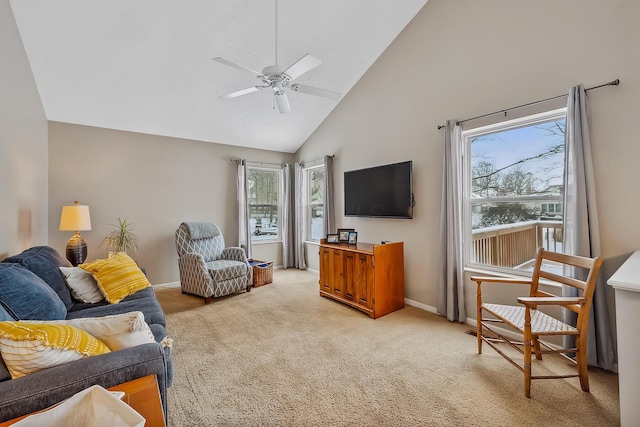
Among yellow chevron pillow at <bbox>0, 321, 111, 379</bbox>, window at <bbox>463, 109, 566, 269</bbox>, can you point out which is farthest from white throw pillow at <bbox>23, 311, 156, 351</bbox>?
window at <bbox>463, 109, 566, 269</bbox>

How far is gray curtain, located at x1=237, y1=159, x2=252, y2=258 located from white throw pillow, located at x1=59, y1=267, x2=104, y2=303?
9.17 ft

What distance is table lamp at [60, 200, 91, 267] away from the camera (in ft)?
11.2

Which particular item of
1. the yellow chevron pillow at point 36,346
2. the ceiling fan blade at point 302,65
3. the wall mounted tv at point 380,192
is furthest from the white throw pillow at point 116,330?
the wall mounted tv at point 380,192

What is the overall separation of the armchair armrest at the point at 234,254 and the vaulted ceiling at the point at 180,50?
6.53ft

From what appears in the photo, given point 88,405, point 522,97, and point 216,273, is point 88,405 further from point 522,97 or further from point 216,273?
point 522,97

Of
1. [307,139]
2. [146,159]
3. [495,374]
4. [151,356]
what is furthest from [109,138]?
[495,374]

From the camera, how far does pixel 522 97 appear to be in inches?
104

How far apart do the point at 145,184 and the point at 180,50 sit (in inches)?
84.5

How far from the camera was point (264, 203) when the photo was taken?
575cm

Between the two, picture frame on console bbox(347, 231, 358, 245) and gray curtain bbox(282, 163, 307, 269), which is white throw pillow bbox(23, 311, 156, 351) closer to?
picture frame on console bbox(347, 231, 358, 245)

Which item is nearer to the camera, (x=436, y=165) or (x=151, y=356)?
(x=151, y=356)

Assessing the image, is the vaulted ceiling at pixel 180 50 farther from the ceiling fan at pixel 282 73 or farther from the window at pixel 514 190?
the window at pixel 514 190

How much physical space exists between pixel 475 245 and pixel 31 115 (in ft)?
15.5

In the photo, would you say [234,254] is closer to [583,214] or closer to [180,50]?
[180,50]
